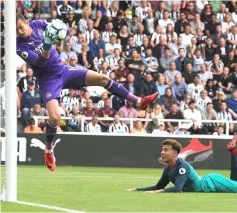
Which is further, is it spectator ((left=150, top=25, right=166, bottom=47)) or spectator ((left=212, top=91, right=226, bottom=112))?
spectator ((left=150, top=25, right=166, bottom=47))

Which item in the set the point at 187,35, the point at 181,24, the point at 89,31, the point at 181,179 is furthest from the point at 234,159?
the point at 181,24

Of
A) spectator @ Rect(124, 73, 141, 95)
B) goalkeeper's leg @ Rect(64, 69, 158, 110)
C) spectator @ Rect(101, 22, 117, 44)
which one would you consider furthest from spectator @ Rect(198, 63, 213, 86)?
goalkeeper's leg @ Rect(64, 69, 158, 110)

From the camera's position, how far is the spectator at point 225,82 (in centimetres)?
2638

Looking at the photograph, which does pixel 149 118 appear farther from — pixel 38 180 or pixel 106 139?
pixel 38 180

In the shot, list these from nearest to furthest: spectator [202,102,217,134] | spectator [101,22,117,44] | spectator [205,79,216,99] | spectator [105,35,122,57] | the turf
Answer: the turf
spectator [202,102,217,134]
spectator [205,79,216,99]
spectator [105,35,122,57]
spectator [101,22,117,44]

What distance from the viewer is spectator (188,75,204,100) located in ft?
83.8

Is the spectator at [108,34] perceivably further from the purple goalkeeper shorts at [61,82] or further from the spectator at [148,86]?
the purple goalkeeper shorts at [61,82]

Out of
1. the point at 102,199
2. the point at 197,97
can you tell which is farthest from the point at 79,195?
the point at 197,97

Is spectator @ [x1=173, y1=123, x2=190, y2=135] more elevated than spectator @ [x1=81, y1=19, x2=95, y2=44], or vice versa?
spectator @ [x1=81, y1=19, x2=95, y2=44]

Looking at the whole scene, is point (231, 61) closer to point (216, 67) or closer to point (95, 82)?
point (216, 67)

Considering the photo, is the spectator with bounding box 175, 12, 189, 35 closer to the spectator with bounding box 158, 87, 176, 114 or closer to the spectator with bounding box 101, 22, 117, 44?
the spectator with bounding box 101, 22, 117, 44

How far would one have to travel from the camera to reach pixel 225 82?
26.6m

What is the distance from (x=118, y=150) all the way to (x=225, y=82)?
15.3 ft

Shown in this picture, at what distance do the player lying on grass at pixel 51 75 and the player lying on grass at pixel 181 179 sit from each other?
1.30 meters
